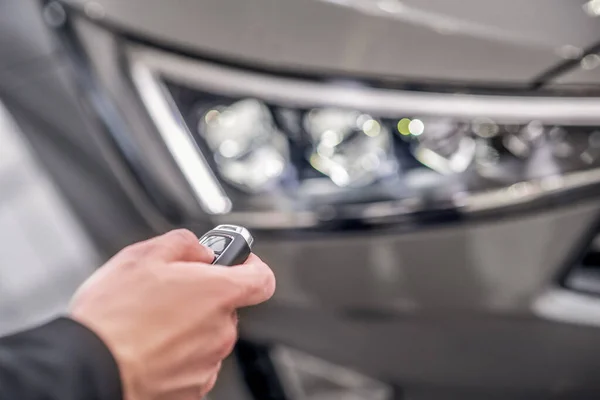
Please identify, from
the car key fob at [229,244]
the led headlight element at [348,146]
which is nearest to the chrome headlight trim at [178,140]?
the led headlight element at [348,146]

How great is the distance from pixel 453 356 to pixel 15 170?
0.98 meters

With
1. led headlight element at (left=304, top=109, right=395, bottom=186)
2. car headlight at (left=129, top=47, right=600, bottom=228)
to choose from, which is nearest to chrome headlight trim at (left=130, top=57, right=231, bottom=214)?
car headlight at (left=129, top=47, right=600, bottom=228)

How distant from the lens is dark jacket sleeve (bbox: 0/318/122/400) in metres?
0.54

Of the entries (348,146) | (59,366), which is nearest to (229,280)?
(59,366)

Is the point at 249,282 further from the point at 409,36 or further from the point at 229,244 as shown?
the point at 409,36

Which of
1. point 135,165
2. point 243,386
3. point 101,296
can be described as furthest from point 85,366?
point 243,386

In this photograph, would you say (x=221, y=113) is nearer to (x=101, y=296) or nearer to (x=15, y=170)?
(x=101, y=296)

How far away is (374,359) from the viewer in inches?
38.9

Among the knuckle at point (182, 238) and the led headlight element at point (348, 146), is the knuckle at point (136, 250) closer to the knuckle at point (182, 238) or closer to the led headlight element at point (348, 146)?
Answer: the knuckle at point (182, 238)

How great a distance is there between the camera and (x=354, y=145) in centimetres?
88

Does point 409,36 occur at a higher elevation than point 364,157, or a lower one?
higher

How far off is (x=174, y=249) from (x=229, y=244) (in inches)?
2.6

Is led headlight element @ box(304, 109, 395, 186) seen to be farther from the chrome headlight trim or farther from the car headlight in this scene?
the chrome headlight trim

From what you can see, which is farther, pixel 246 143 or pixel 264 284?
pixel 246 143
